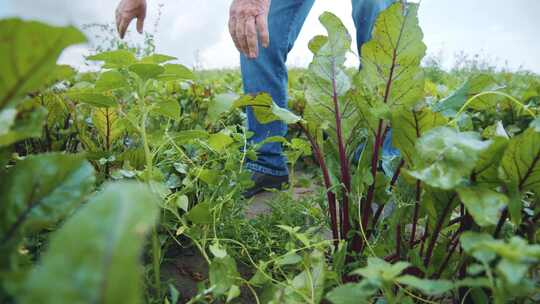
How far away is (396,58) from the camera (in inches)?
45.5

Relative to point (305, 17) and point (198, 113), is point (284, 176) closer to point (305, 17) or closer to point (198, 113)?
point (198, 113)

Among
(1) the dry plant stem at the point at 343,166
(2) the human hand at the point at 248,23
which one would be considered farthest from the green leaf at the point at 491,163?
(2) the human hand at the point at 248,23

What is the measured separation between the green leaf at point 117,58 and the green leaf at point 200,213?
16.8 inches

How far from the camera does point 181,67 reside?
45.6 inches

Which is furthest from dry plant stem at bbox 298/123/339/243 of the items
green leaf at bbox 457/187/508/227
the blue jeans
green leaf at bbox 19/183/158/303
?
the blue jeans

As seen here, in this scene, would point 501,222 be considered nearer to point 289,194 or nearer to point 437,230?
point 437,230

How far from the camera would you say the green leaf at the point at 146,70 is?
3.54 feet

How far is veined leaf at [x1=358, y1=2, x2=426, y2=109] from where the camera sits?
111cm

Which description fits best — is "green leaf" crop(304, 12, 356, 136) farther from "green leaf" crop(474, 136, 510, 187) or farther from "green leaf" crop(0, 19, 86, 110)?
"green leaf" crop(0, 19, 86, 110)

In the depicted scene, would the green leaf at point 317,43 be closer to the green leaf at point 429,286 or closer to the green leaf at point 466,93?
the green leaf at point 466,93

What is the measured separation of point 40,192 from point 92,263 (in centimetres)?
31

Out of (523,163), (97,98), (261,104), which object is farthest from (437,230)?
(97,98)

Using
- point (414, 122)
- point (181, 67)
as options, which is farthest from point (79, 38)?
point (414, 122)

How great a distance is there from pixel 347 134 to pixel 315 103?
13cm
